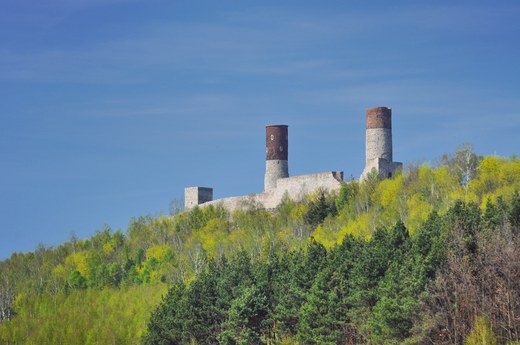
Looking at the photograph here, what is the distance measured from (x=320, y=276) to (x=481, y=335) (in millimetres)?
10205

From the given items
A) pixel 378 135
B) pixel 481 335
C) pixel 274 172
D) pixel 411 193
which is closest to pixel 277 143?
pixel 274 172

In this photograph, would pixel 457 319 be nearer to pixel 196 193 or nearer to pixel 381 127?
pixel 381 127

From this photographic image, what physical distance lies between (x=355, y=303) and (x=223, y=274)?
10027 millimetres

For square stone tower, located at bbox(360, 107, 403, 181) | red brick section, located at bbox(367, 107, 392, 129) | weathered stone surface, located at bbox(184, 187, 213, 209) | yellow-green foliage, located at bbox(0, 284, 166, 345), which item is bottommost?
yellow-green foliage, located at bbox(0, 284, 166, 345)

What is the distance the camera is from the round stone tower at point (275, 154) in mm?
80750

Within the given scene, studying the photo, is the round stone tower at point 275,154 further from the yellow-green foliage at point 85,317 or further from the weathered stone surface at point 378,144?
the yellow-green foliage at point 85,317

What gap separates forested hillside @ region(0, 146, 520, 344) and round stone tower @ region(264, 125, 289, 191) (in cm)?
314

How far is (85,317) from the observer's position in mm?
73312

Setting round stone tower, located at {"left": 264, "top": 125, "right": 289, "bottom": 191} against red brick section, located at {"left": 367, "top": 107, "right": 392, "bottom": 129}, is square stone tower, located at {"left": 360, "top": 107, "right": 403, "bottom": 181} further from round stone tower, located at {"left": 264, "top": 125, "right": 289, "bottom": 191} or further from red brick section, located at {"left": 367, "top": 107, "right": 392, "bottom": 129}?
round stone tower, located at {"left": 264, "top": 125, "right": 289, "bottom": 191}

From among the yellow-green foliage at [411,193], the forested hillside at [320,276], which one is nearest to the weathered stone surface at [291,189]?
the forested hillside at [320,276]

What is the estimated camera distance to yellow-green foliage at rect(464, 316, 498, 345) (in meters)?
37.1

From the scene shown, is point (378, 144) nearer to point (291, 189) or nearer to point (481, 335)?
point (291, 189)

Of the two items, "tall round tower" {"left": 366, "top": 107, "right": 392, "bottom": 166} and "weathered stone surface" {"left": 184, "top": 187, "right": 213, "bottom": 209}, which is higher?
"tall round tower" {"left": 366, "top": 107, "right": 392, "bottom": 166}

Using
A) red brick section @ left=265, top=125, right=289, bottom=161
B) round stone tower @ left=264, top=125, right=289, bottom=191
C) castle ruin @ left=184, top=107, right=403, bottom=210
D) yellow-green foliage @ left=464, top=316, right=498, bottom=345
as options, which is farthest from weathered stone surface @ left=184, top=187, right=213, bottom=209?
yellow-green foliage @ left=464, top=316, right=498, bottom=345
